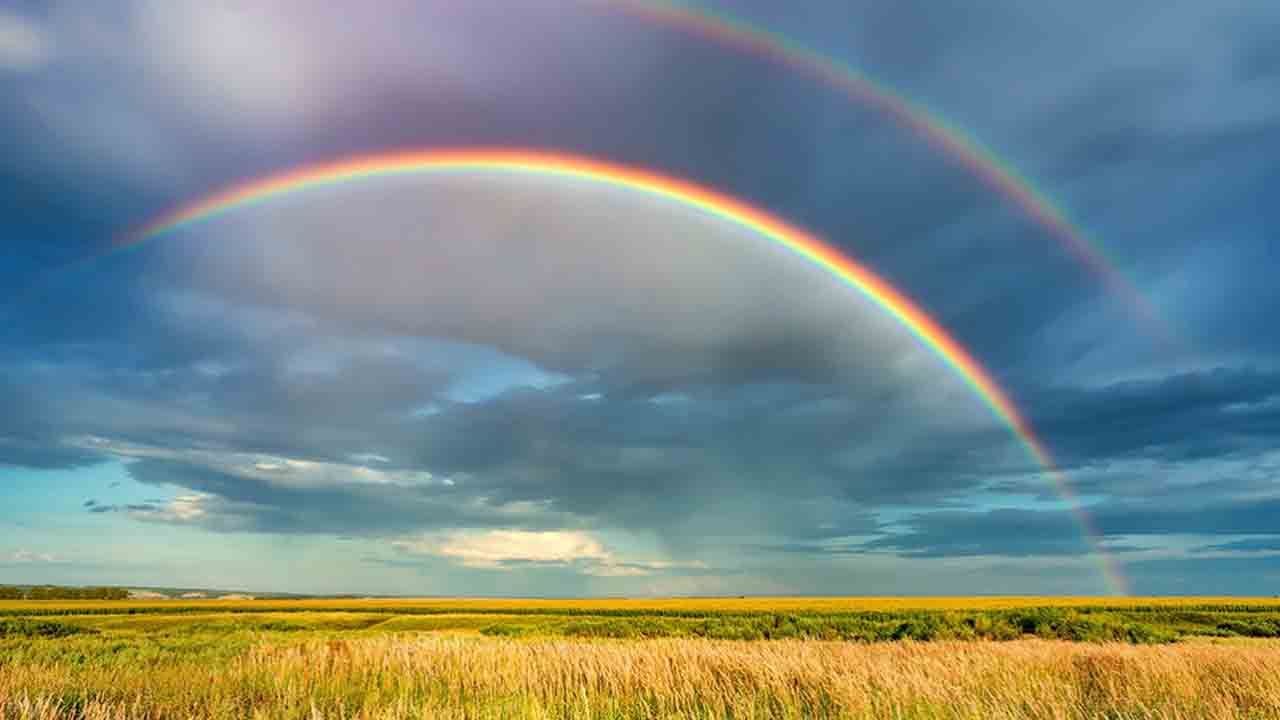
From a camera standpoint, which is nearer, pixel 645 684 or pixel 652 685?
pixel 652 685

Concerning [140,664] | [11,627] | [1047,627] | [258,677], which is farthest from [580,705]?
[11,627]

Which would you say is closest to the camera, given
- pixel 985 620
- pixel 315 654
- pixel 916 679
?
pixel 916 679

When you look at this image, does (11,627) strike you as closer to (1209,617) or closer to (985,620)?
(985,620)

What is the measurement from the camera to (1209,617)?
183 feet

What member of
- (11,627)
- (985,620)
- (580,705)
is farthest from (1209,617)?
(11,627)

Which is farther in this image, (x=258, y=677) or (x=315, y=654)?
(x=315, y=654)

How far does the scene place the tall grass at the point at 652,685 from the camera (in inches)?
397

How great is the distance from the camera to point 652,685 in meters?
12.2

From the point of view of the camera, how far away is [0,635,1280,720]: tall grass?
33.1 feet

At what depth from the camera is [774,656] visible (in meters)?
14.0

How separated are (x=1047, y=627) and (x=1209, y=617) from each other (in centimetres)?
2814

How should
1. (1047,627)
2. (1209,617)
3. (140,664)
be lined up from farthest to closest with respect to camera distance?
(1209,617)
(1047,627)
(140,664)

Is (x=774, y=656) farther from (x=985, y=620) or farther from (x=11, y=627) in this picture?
(x=11, y=627)

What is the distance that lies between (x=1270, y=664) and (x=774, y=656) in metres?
7.94
